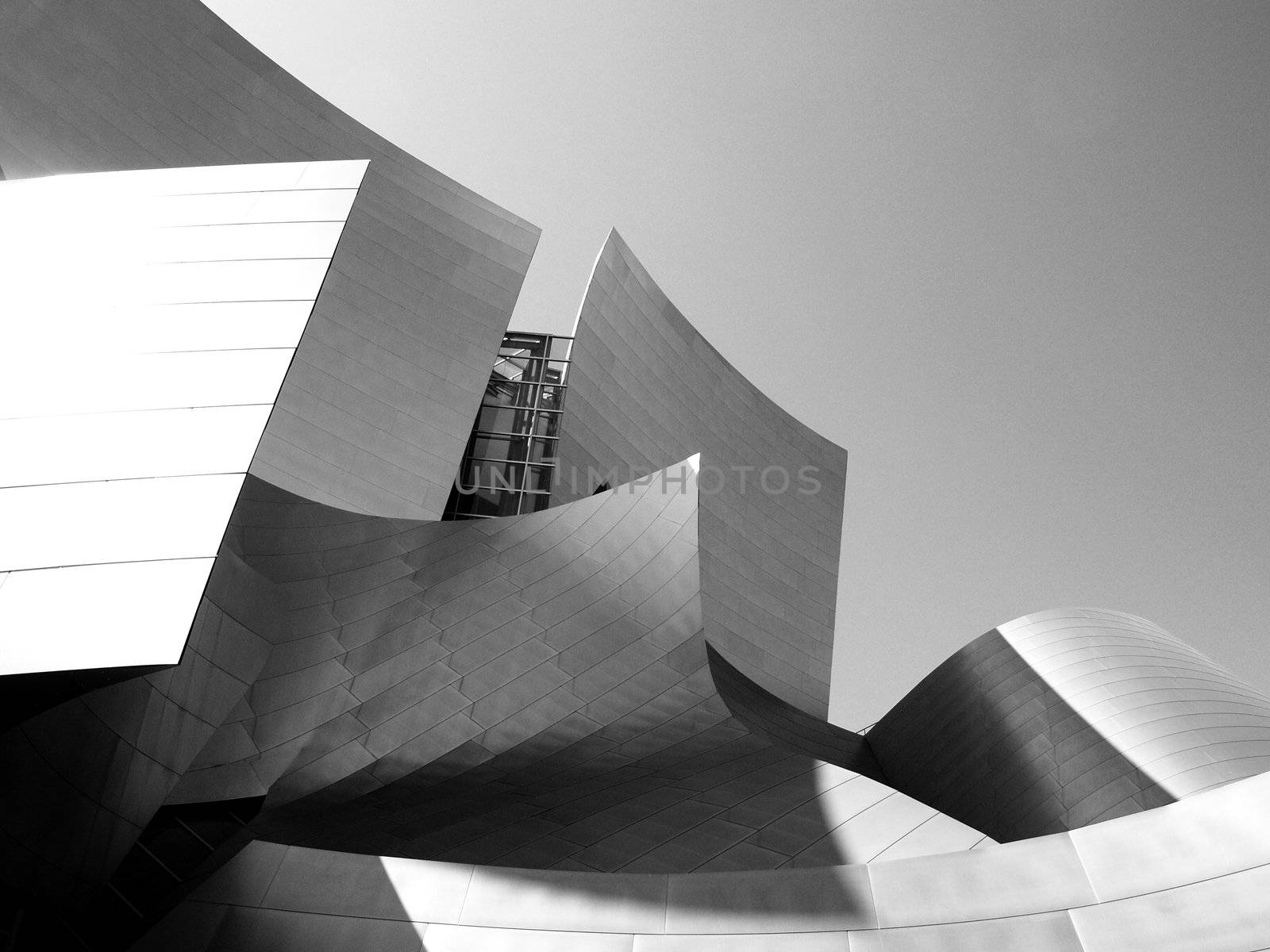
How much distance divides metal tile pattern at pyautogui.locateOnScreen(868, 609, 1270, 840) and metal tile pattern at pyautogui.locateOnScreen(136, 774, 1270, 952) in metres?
8.98

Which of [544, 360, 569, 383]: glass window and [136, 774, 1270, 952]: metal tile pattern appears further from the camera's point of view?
[544, 360, 569, 383]: glass window

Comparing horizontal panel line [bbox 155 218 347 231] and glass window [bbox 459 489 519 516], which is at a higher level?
glass window [bbox 459 489 519 516]

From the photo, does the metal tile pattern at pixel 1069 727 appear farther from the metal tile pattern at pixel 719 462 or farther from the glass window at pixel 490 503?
the glass window at pixel 490 503

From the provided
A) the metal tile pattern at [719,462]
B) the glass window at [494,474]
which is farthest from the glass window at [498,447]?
the metal tile pattern at [719,462]

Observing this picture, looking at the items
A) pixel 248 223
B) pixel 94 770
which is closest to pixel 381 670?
pixel 94 770

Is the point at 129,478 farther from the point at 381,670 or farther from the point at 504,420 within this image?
the point at 504,420

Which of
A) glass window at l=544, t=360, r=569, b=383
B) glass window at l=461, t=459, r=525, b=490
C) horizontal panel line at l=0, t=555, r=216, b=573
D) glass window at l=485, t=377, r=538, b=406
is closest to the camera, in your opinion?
horizontal panel line at l=0, t=555, r=216, b=573

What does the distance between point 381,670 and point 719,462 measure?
1563 cm

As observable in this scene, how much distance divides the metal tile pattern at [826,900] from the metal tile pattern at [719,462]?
13522mm

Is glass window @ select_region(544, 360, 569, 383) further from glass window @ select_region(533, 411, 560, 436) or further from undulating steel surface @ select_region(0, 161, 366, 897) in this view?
undulating steel surface @ select_region(0, 161, 366, 897)

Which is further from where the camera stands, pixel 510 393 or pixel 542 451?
pixel 510 393

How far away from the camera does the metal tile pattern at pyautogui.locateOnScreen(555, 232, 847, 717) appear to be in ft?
72.9

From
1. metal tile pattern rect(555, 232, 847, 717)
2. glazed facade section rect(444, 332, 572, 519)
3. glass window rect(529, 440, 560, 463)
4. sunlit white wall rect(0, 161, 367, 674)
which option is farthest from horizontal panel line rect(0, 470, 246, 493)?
glass window rect(529, 440, 560, 463)

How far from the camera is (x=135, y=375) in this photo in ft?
24.7
